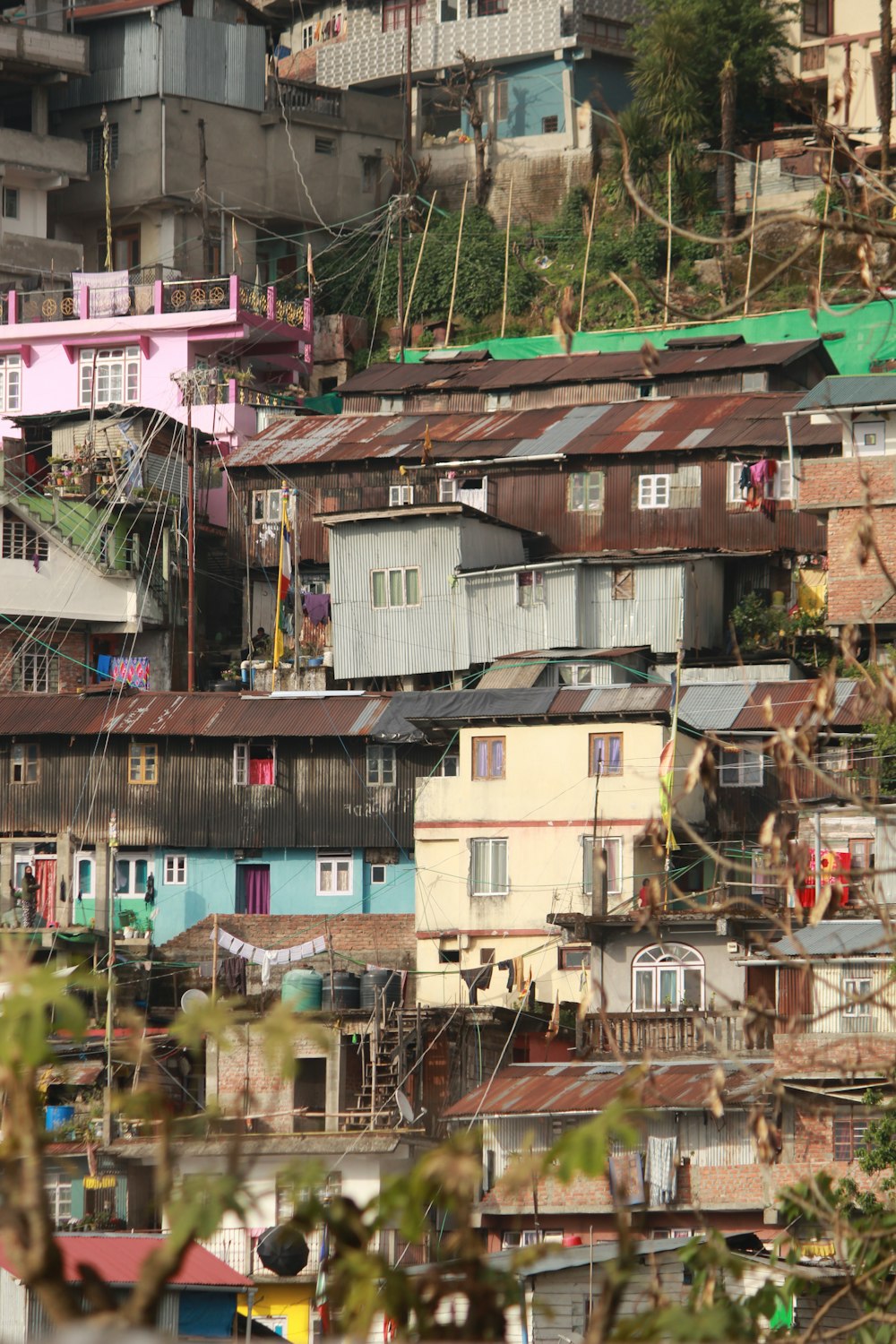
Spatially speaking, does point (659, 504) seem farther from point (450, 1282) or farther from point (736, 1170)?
point (450, 1282)

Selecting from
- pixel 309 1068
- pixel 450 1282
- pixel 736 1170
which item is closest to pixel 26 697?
pixel 309 1068

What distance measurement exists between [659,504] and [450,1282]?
39604 mm

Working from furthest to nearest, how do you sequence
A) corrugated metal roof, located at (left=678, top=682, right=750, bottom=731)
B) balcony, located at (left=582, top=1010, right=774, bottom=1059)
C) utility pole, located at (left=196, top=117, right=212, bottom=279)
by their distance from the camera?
utility pole, located at (left=196, top=117, right=212, bottom=279), corrugated metal roof, located at (left=678, top=682, right=750, bottom=731), balcony, located at (left=582, top=1010, right=774, bottom=1059)

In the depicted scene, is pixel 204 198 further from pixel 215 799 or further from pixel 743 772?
pixel 743 772

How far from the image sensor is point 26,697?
43.8 meters

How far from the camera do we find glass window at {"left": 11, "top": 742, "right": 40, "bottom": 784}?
43.3 metres

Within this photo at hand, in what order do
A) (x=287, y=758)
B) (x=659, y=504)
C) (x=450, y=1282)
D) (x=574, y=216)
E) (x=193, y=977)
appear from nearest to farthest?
(x=450, y=1282) < (x=193, y=977) < (x=287, y=758) < (x=659, y=504) < (x=574, y=216)

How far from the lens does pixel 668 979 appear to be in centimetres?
3444

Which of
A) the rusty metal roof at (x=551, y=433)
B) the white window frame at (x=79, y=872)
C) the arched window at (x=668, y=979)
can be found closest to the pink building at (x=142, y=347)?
the rusty metal roof at (x=551, y=433)

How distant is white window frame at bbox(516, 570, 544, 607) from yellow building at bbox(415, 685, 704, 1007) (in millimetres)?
5194

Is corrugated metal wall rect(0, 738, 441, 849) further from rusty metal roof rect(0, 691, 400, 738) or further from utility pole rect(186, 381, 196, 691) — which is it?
utility pole rect(186, 381, 196, 691)

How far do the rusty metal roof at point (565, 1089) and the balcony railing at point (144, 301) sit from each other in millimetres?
25870

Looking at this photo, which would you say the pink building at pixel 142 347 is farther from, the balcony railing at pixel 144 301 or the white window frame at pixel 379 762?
the white window frame at pixel 379 762

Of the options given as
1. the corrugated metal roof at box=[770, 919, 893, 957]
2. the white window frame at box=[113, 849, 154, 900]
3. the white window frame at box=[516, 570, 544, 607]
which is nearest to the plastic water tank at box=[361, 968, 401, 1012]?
the white window frame at box=[113, 849, 154, 900]
